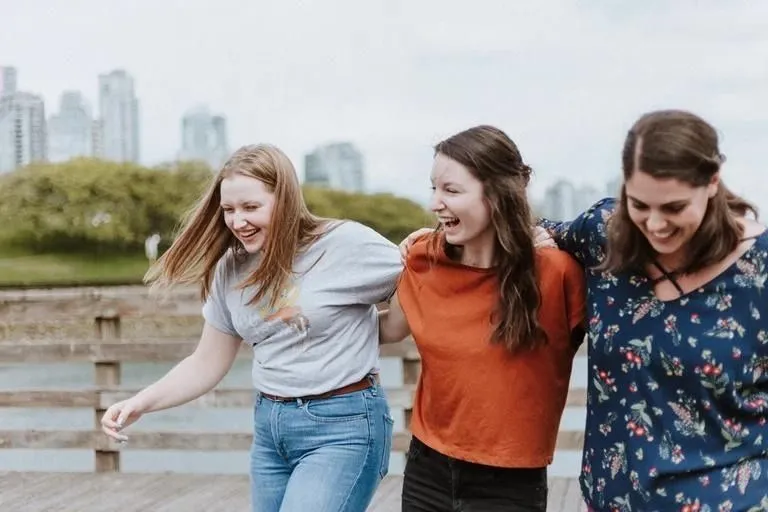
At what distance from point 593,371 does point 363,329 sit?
23.7 inches

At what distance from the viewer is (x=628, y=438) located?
5.93ft

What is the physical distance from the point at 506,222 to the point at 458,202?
0.31 ft

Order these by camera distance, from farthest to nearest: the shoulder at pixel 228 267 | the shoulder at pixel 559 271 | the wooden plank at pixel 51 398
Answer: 1. the wooden plank at pixel 51 398
2. the shoulder at pixel 228 267
3. the shoulder at pixel 559 271

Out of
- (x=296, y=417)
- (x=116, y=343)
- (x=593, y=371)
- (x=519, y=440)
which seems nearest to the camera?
(x=593, y=371)

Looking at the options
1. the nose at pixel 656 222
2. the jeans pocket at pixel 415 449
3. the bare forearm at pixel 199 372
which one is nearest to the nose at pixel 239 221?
the bare forearm at pixel 199 372

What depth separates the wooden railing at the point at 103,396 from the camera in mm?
5445

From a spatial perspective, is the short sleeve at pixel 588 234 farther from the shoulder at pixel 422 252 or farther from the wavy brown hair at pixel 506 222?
the shoulder at pixel 422 252

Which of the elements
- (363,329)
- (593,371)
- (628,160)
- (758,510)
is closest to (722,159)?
(628,160)

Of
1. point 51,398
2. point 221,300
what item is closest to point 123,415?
point 221,300

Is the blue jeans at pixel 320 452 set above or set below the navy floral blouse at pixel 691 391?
below

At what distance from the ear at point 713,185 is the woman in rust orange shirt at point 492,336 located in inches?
14.8

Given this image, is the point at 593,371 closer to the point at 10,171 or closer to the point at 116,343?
the point at 116,343

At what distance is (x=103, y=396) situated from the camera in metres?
5.68

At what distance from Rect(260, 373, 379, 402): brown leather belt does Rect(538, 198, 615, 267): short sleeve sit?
512mm
